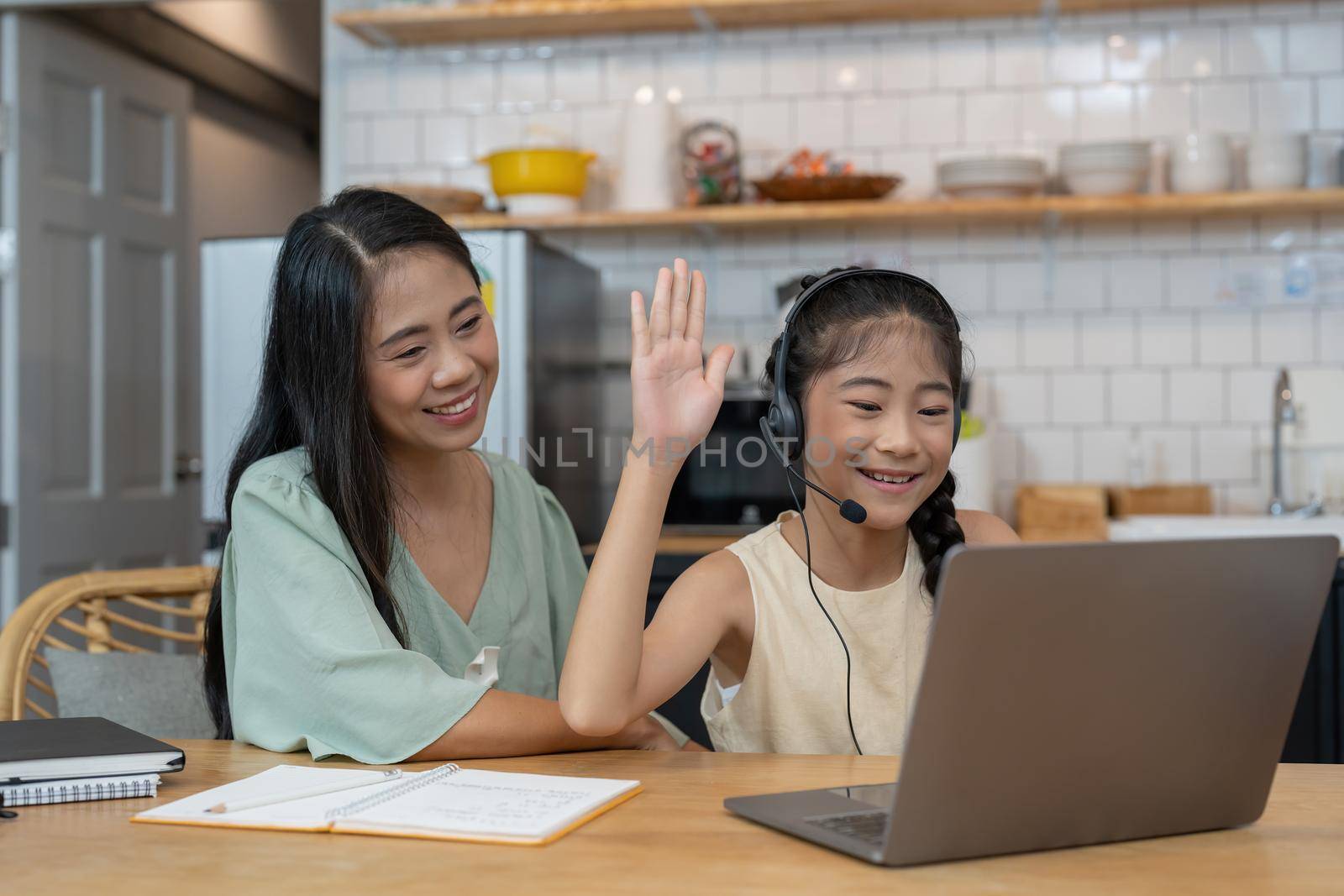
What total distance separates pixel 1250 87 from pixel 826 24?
1.10m

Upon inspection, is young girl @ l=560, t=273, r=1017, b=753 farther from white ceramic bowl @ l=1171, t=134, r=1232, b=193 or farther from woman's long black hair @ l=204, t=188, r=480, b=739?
white ceramic bowl @ l=1171, t=134, r=1232, b=193

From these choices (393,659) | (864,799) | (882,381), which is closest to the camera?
(864,799)

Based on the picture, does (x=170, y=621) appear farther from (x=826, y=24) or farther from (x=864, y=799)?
(x=864, y=799)

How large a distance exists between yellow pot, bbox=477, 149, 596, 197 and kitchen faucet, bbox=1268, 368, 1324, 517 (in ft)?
5.90

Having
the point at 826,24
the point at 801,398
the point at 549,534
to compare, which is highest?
the point at 826,24

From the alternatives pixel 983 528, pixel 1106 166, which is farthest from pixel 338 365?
pixel 1106 166

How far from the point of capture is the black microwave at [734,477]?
10.7ft

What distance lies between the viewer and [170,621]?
414cm

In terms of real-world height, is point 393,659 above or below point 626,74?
below

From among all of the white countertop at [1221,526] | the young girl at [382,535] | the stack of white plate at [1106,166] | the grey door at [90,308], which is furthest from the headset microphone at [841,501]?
the grey door at [90,308]

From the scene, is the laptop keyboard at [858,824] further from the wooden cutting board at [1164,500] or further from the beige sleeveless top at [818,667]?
the wooden cutting board at [1164,500]

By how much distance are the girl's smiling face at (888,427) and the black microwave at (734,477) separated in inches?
70.9

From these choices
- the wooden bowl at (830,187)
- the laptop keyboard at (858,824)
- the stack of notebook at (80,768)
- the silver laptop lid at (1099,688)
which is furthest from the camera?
the wooden bowl at (830,187)

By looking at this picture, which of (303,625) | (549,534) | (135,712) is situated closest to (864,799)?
(303,625)
